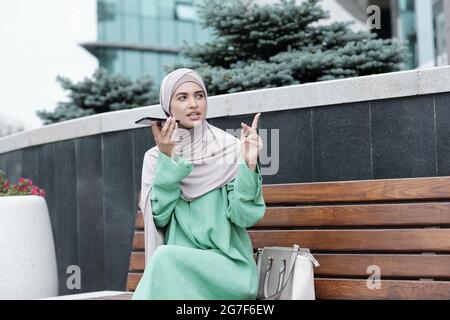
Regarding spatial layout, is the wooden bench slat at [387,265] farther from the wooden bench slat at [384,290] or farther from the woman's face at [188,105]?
the woman's face at [188,105]

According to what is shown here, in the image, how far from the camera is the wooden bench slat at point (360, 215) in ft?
14.6

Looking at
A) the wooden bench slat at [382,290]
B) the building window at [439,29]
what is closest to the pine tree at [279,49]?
the wooden bench slat at [382,290]

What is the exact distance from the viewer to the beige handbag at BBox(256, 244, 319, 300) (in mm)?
4332

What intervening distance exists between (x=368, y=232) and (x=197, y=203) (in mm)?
934

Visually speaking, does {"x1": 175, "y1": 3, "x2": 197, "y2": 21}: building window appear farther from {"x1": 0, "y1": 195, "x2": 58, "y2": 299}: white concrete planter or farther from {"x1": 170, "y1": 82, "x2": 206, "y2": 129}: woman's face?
{"x1": 170, "y1": 82, "x2": 206, "y2": 129}: woman's face

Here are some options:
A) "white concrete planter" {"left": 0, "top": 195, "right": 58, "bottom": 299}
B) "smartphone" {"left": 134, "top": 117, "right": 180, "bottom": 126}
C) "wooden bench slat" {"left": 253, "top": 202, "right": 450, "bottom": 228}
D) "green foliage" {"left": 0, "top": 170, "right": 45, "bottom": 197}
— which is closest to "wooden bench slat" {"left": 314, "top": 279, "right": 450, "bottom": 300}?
"wooden bench slat" {"left": 253, "top": 202, "right": 450, "bottom": 228}

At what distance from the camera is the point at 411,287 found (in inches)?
173

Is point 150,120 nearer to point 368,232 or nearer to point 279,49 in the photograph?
point 368,232

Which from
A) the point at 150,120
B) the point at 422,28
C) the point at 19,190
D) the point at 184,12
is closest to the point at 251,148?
the point at 150,120

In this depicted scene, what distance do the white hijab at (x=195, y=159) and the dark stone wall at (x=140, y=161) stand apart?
94 cm

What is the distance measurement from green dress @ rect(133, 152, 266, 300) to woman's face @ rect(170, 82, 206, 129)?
0.26 m
